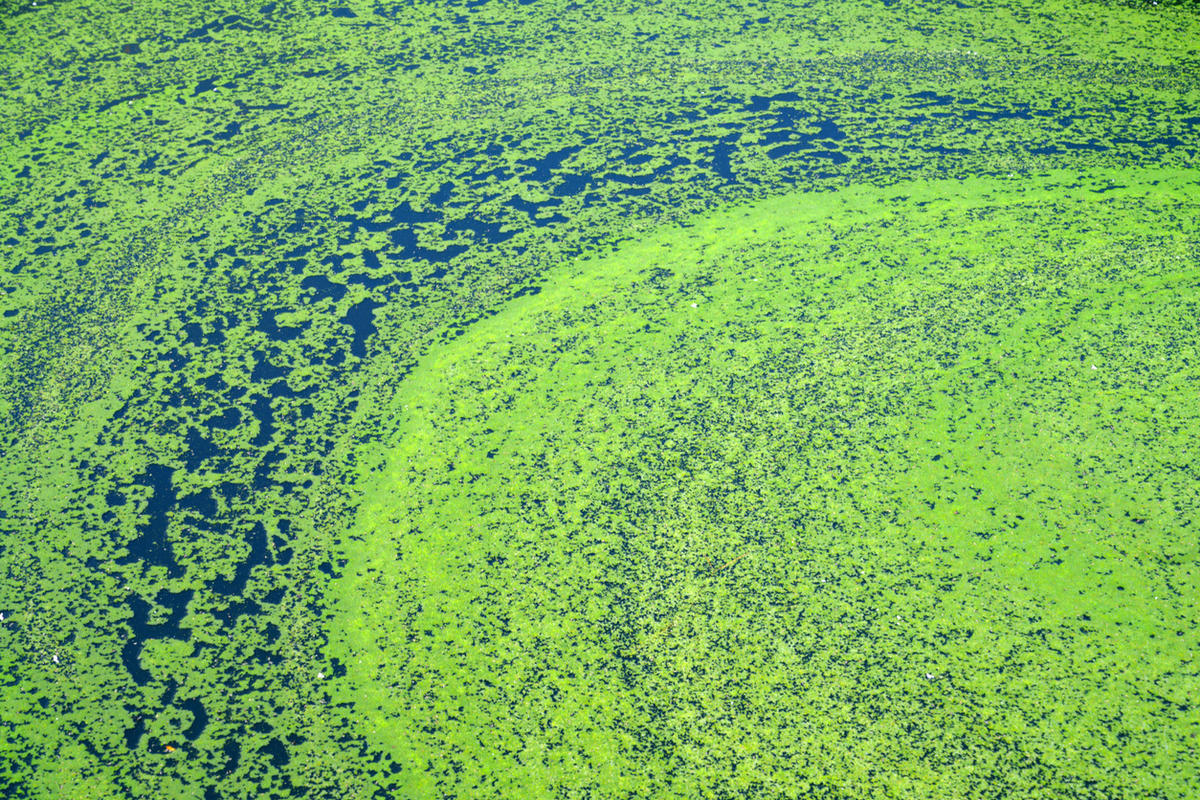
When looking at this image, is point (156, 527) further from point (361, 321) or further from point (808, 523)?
point (808, 523)

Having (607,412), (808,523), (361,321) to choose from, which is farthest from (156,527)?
(808,523)

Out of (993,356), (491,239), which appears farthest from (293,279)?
(993,356)

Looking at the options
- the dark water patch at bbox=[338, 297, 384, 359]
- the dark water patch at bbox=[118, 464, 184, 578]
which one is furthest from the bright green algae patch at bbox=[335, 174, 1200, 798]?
the dark water patch at bbox=[118, 464, 184, 578]

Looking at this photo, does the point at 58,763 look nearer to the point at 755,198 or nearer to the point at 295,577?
the point at 295,577

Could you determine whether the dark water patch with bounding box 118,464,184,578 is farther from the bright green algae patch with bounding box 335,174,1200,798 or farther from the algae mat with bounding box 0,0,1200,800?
the bright green algae patch with bounding box 335,174,1200,798

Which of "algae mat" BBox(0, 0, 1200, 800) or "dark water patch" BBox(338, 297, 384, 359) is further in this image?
"dark water patch" BBox(338, 297, 384, 359)

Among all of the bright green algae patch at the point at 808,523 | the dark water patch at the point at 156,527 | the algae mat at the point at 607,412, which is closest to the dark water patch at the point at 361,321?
the algae mat at the point at 607,412

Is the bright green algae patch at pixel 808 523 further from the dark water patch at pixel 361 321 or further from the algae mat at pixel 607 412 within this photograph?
the dark water patch at pixel 361 321
